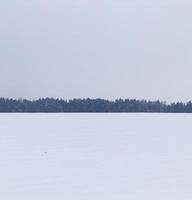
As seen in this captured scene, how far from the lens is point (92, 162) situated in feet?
29.1

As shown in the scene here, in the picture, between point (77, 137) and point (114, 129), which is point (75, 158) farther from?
point (114, 129)

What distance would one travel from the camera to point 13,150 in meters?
9.12

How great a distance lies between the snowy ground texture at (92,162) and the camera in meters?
7.18

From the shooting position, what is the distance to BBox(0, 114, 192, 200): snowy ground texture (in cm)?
718

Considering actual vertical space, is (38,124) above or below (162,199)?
above

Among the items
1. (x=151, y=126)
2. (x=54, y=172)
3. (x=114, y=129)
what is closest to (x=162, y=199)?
(x=54, y=172)

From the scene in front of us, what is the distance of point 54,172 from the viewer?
795cm

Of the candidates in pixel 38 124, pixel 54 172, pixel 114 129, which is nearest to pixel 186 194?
pixel 54 172

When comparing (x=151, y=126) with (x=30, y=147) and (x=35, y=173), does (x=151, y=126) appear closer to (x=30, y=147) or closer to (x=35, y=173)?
(x=30, y=147)

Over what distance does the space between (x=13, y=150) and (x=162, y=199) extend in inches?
119

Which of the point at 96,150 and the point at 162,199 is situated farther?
the point at 96,150

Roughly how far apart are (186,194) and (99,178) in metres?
1.27

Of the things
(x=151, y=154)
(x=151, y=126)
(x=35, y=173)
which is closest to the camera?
(x=35, y=173)

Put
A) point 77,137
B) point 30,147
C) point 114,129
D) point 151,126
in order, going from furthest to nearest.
A: point 151,126 → point 114,129 → point 77,137 → point 30,147
